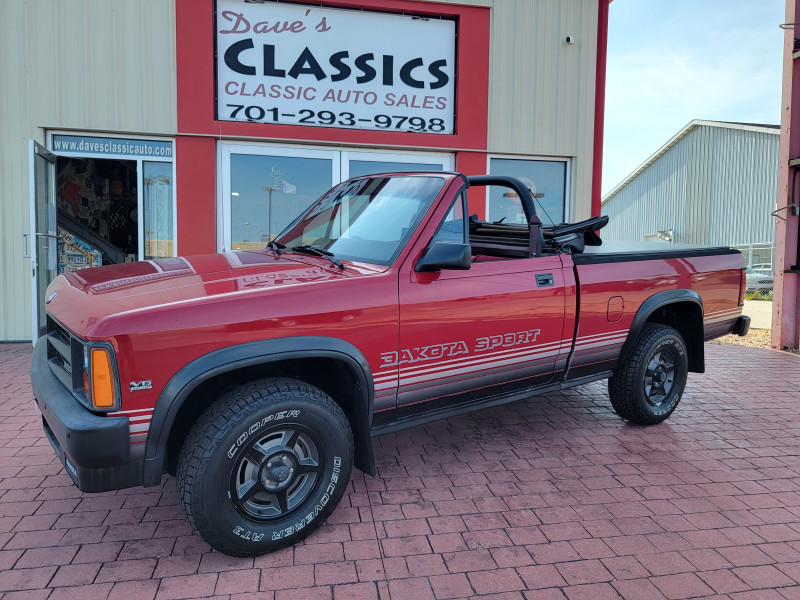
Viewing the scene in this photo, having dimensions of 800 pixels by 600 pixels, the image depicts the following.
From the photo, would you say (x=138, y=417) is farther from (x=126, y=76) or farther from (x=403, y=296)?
(x=126, y=76)

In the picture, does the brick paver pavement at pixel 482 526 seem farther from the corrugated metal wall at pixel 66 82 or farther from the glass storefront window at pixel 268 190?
the glass storefront window at pixel 268 190

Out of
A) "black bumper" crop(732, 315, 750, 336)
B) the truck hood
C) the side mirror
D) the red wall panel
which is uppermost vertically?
the red wall panel

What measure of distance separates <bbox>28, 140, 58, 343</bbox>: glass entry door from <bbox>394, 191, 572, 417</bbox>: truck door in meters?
5.30

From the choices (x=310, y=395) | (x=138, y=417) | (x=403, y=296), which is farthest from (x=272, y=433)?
(x=403, y=296)

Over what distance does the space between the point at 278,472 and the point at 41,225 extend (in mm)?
5856

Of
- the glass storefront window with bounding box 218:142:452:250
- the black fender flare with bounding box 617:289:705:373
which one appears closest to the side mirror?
the black fender flare with bounding box 617:289:705:373

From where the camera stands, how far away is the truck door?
3070mm

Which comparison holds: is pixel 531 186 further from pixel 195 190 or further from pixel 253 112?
pixel 195 190

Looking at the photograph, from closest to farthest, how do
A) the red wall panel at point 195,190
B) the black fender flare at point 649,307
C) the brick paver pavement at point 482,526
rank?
the brick paver pavement at point 482,526, the black fender flare at point 649,307, the red wall panel at point 195,190

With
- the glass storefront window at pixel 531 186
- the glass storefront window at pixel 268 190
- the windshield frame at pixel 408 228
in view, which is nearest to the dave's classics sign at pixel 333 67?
the glass storefront window at pixel 268 190

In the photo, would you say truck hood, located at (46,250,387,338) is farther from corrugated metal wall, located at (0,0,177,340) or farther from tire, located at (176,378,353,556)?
corrugated metal wall, located at (0,0,177,340)

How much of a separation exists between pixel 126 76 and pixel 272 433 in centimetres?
660

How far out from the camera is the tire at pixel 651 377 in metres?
4.32

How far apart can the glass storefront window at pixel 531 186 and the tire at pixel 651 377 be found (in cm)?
427
